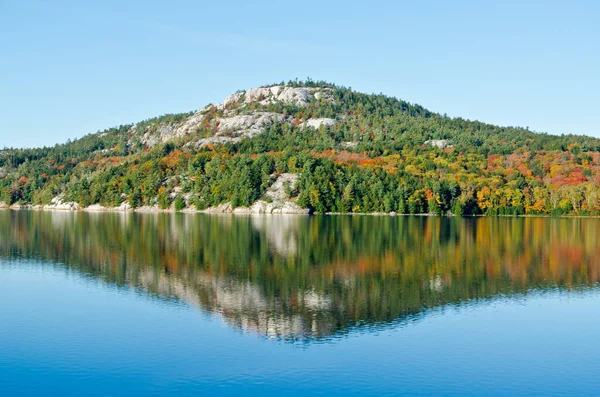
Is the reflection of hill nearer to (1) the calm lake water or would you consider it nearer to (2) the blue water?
(1) the calm lake water

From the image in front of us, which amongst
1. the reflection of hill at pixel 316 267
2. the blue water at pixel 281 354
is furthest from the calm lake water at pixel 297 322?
the reflection of hill at pixel 316 267

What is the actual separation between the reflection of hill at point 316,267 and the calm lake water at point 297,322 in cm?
23

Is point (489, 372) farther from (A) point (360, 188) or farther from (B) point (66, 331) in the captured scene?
(A) point (360, 188)

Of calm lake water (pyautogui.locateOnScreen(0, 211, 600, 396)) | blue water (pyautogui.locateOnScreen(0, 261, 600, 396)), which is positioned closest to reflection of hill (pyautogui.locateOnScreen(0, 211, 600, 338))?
calm lake water (pyautogui.locateOnScreen(0, 211, 600, 396))

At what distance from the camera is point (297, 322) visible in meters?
39.9

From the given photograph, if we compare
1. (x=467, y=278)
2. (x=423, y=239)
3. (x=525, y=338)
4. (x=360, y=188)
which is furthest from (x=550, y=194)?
(x=525, y=338)

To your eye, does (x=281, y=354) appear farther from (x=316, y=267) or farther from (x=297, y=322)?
(x=316, y=267)

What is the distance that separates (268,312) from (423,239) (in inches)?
2250

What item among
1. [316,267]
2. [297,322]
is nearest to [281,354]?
[297,322]

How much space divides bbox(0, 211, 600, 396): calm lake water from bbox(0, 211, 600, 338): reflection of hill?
227 mm

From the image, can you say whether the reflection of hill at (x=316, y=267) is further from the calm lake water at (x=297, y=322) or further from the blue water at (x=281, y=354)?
the blue water at (x=281, y=354)

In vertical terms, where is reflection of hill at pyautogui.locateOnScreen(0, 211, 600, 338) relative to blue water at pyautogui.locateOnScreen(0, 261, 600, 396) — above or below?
above

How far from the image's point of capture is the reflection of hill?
4388 centimetres

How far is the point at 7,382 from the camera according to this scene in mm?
28938
